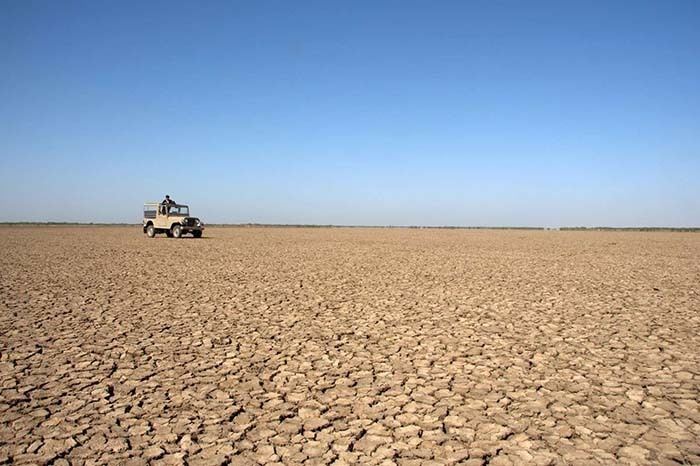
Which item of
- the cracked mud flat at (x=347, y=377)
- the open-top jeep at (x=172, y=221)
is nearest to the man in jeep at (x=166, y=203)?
the open-top jeep at (x=172, y=221)

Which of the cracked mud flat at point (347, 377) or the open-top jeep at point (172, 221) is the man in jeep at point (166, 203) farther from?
the cracked mud flat at point (347, 377)

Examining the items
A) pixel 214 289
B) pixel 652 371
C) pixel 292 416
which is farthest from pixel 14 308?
pixel 652 371

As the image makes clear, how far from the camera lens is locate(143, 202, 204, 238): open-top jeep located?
27906 mm

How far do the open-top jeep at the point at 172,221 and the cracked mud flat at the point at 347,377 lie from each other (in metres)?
19.5

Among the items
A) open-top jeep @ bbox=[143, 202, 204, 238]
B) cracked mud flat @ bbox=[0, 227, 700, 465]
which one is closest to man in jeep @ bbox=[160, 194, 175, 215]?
open-top jeep @ bbox=[143, 202, 204, 238]

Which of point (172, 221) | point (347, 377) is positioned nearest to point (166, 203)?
point (172, 221)

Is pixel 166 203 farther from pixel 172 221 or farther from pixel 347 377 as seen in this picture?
pixel 347 377

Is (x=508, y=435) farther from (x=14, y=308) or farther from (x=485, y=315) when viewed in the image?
(x=14, y=308)

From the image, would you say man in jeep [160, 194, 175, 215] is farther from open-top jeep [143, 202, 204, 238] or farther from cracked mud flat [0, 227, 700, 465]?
cracked mud flat [0, 227, 700, 465]

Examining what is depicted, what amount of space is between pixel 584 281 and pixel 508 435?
9.36 meters

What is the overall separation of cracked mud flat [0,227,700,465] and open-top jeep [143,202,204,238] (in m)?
19.5

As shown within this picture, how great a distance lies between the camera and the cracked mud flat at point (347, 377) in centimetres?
302

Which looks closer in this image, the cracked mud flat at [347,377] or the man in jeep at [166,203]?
the cracked mud flat at [347,377]

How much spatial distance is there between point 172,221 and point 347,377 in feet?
85.5
